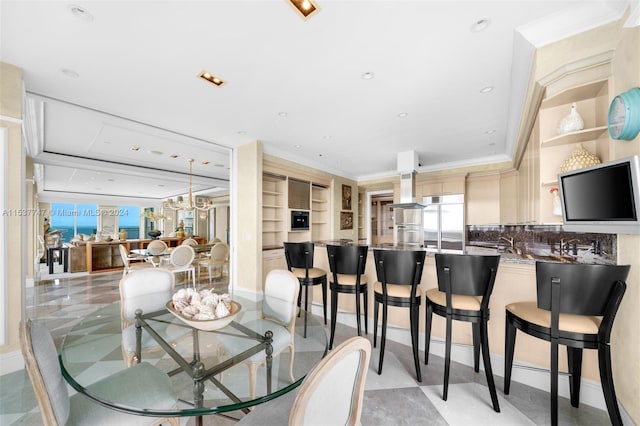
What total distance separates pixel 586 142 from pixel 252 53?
2.83m

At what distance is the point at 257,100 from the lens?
9.68ft

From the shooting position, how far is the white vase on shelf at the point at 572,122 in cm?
189

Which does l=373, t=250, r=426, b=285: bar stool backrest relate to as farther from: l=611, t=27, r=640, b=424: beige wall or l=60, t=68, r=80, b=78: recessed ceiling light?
l=60, t=68, r=80, b=78: recessed ceiling light

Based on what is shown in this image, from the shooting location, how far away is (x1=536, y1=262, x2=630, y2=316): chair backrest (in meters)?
1.41

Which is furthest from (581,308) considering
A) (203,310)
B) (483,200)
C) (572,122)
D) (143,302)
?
(483,200)

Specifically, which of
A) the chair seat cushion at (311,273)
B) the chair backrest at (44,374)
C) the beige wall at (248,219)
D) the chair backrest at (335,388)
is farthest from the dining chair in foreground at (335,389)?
the beige wall at (248,219)

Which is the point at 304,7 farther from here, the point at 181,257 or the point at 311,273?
the point at 181,257

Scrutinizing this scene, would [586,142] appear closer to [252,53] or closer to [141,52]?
[252,53]

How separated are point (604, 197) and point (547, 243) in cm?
242

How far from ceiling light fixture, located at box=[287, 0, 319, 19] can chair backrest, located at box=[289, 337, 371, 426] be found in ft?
6.41

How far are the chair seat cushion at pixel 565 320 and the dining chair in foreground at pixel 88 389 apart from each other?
2.12 metres

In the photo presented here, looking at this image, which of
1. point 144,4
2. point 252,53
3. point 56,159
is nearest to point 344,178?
point 252,53

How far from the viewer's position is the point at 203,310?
1430mm

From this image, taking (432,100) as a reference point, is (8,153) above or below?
below
